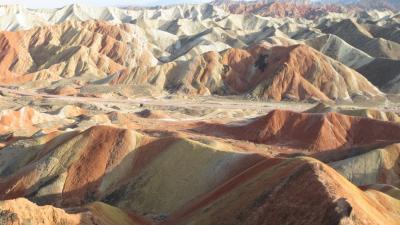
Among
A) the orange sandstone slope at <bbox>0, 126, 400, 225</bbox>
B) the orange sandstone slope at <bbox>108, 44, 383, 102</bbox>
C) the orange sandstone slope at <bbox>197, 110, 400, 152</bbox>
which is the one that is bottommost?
the orange sandstone slope at <bbox>108, 44, 383, 102</bbox>

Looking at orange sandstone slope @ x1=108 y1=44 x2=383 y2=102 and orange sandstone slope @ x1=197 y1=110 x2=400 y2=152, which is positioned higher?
orange sandstone slope @ x1=197 y1=110 x2=400 y2=152

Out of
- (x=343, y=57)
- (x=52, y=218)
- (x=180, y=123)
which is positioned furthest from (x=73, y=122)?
(x=343, y=57)

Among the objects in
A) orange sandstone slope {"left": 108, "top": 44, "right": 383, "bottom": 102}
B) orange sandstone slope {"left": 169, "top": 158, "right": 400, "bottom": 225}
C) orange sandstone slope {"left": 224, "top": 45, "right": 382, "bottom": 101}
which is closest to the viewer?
orange sandstone slope {"left": 169, "top": 158, "right": 400, "bottom": 225}

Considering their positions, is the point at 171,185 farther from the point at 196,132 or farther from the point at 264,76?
the point at 264,76

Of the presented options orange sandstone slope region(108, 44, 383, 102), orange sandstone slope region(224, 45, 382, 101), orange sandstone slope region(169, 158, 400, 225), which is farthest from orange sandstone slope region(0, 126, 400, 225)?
orange sandstone slope region(108, 44, 383, 102)

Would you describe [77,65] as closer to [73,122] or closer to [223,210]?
[73,122]

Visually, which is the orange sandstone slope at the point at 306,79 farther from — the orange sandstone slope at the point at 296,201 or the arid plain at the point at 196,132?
the orange sandstone slope at the point at 296,201

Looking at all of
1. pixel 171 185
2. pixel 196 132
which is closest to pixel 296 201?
pixel 171 185

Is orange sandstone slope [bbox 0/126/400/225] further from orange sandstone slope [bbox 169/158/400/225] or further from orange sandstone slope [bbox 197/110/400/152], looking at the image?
orange sandstone slope [bbox 197/110/400/152]

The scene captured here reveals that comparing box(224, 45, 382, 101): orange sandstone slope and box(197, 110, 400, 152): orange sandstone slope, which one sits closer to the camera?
box(197, 110, 400, 152): orange sandstone slope
